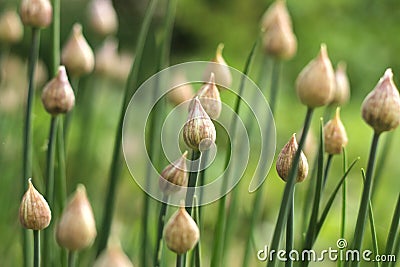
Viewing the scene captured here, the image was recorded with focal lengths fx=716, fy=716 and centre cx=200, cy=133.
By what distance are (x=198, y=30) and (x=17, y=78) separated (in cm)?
179

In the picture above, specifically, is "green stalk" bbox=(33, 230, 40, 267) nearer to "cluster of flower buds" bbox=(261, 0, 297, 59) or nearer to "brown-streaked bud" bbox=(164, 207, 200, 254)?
"brown-streaked bud" bbox=(164, 207, 200, 254)

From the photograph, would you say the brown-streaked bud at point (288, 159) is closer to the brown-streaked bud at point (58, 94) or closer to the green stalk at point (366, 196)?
the green stalk at point (366, 196)

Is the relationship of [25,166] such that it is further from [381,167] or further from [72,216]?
[381,167]

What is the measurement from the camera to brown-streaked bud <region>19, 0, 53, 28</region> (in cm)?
57

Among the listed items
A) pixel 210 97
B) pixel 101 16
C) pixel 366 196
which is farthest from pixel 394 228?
pixel 101 16

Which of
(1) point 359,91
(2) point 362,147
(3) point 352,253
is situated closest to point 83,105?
(3) point 352,253

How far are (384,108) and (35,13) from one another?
11.5 inches

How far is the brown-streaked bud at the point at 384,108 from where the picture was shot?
1.43 ft

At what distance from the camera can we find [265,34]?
0.73 metres

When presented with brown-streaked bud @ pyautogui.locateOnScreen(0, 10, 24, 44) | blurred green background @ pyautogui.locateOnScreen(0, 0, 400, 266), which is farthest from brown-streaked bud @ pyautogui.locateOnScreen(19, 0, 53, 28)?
blurred green background @ pyautogui.locateOnScreen(0, 0, 400, 266)

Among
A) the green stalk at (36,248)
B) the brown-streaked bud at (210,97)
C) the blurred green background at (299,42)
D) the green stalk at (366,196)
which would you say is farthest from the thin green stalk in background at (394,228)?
the blurred green background at (299,42)

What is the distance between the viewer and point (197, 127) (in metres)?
0.43

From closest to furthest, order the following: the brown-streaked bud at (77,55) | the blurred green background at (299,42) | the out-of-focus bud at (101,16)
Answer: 1. the brown-streaked bud at (77,55)
2. the out-of-focus bud at (101,16)
3. the blurred green background at (299,42)

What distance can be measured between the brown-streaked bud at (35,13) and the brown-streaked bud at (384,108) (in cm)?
28
